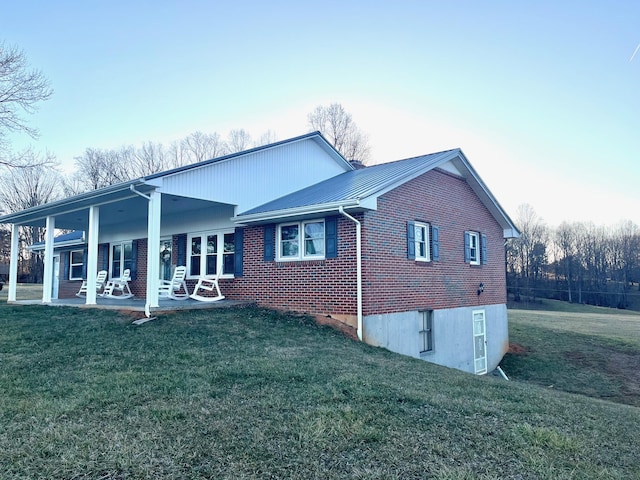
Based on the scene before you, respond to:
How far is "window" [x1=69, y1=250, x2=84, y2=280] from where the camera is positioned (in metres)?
20.8

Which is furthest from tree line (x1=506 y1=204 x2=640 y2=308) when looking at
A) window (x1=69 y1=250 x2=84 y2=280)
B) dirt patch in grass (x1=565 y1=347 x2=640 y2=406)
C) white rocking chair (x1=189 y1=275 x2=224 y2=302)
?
white rocking chair (x1=189 y1=275 x2=224 y2=302)

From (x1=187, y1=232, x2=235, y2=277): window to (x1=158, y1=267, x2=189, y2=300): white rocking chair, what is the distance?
50 cm

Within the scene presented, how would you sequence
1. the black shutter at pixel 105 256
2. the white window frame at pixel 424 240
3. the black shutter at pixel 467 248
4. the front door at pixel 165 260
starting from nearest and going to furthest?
the white window frame at pixel 424 240 → the black shutter at pixel 467 248 → the front door at pixel 165 260 → the black shutter at pixel 105 256

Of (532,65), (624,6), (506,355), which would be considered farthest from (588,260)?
(624,6)

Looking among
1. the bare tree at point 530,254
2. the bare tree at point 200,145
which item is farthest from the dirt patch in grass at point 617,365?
the bare tree at point 530,254

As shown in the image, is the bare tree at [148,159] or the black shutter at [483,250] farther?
the bare tree at [148,159]

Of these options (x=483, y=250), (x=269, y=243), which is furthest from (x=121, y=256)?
(x=483, y=250)

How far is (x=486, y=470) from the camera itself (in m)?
3.64

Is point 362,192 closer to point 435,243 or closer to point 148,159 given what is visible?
point 435,243

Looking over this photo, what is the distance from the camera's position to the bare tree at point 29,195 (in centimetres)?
4138

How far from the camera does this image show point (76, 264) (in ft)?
68.7

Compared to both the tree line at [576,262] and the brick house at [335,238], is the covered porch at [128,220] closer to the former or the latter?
Answer: the brick house at [335,238]

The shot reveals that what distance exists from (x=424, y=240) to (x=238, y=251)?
5.17 m

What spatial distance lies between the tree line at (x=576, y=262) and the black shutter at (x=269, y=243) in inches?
1982
